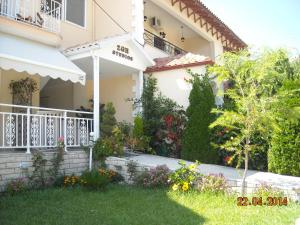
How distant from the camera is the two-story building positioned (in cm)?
1341

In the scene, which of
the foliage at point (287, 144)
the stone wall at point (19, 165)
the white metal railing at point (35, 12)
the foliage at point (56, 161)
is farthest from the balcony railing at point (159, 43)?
the foliage at point (287, 144)

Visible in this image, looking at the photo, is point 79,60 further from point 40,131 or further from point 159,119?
point 159,119

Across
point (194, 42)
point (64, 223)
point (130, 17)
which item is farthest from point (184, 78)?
point (194, 42)

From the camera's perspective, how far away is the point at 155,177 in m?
12.5

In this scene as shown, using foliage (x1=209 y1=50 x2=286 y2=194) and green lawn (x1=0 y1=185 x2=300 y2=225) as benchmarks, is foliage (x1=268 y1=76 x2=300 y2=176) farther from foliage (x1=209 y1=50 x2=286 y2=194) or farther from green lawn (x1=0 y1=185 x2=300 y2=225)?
green lawn (x1=0 y1=185 x2=300 y2=225)

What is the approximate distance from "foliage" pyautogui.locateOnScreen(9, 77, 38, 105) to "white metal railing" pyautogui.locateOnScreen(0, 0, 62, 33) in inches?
110

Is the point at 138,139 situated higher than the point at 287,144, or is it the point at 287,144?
the point at 138,139

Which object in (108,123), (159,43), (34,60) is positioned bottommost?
(108,123)

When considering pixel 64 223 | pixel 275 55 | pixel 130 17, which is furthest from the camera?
pixel 130 17

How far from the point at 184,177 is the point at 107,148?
3958 mm

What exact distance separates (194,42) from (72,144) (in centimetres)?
1917

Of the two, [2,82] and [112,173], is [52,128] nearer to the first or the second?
[112,173]

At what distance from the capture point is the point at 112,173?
13.7 m

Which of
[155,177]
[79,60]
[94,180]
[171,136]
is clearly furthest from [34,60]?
[171,136]
